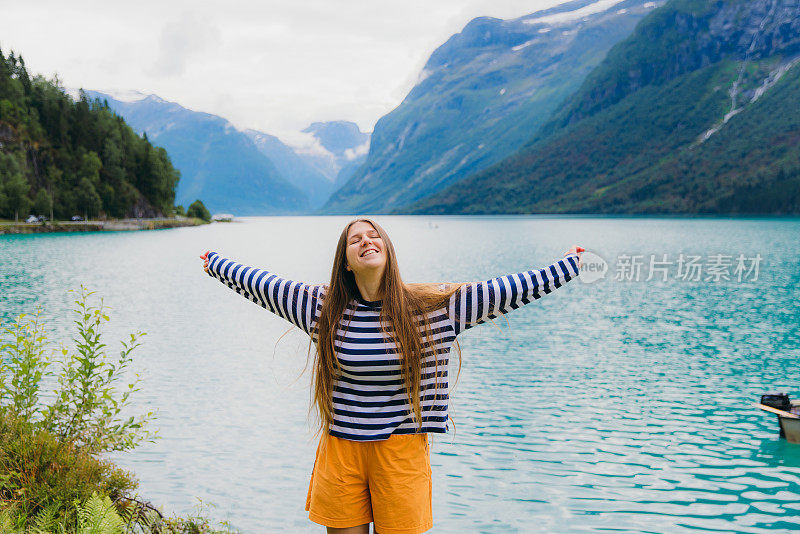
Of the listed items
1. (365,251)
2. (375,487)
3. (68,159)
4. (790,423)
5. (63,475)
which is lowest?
(790,423)

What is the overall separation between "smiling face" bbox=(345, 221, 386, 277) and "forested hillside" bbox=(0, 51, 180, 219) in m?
104

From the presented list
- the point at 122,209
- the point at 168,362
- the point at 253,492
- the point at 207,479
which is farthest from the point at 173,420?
the point at 122,209

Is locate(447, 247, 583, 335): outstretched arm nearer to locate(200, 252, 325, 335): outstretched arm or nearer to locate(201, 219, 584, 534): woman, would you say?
locate(201, 219, 584, 534): woman

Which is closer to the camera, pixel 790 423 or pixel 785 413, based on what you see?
pixel 790 423

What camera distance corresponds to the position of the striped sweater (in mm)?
3545

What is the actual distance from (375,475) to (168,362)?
1672 centimetres

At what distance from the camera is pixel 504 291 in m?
3.62

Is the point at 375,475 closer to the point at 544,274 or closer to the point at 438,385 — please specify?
the point at 438,385

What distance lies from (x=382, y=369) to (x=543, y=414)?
11.2 m

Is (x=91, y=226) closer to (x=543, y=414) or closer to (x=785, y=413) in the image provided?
(x=543, y=414)

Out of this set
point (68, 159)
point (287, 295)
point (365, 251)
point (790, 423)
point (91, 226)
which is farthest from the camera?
point (68, 159)

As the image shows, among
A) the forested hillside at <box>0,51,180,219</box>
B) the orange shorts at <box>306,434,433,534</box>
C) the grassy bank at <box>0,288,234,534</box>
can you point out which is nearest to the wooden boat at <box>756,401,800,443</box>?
the grassy bank at <box>0,288,234,534</box>

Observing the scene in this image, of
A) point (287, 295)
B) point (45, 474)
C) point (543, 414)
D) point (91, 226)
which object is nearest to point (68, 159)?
point (91, 226)

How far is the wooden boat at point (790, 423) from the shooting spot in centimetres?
1184
